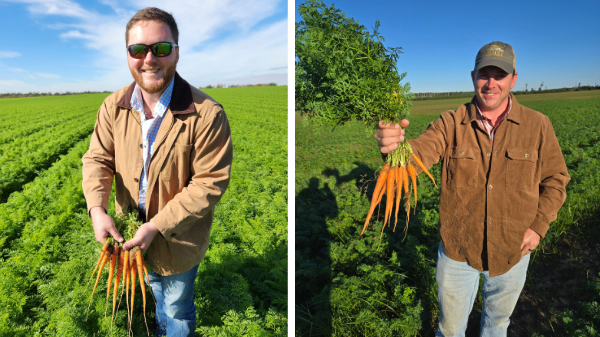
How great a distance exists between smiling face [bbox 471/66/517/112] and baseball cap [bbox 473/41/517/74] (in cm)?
6

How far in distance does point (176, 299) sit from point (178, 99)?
5.14ft

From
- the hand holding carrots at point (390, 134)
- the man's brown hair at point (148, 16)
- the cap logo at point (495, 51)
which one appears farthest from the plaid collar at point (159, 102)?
the cap logo at point (495, 51)

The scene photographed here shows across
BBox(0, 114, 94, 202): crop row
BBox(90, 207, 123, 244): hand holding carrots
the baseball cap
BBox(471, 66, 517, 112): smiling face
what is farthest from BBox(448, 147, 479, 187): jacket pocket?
BBox(0, 114, 94, 202): crop row

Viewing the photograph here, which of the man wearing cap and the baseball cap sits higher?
the baseball cap

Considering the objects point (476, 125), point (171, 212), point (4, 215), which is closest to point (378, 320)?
point (476, 125)

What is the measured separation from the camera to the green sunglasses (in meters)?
2.02

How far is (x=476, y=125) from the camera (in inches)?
100

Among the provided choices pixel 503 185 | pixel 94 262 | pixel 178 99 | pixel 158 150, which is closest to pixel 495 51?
pixel 503 185

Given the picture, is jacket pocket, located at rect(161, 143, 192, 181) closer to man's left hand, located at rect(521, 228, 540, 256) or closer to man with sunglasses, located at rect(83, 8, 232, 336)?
man with sunglasses, located at rect(83, 8, 232, 336)

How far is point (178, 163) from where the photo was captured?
7.27 feet

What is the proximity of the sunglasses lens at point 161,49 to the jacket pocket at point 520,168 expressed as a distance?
2542mm

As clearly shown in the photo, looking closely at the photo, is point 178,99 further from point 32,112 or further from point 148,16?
point 32,112

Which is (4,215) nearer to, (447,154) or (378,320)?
(378,320)

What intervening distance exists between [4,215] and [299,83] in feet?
20.8
